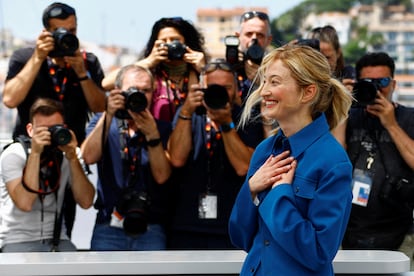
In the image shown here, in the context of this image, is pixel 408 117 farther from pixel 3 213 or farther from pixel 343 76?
pixel 3 213

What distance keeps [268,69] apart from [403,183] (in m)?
1.52

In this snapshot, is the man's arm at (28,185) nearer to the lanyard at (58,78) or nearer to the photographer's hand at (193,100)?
the lanyard at (58,78)

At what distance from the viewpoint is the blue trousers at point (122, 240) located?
142 inches

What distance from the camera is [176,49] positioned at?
3863 mm

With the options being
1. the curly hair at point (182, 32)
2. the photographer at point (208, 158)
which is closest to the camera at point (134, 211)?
the photographer at point (208, 158)

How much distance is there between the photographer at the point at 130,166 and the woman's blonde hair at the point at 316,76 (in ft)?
4.50

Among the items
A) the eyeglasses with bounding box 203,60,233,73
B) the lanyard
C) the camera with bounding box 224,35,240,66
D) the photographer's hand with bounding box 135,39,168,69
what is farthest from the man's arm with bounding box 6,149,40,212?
the camera with bounding box 224,35,240,66

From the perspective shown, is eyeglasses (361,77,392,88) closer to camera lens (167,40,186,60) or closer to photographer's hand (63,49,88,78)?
camera lens (167,40,186,60)

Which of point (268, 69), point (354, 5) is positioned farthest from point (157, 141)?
point (354, 5)

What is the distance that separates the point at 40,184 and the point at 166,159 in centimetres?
57

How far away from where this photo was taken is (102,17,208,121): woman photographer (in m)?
3.89

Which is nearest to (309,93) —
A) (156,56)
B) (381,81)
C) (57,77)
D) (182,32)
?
(381,81)

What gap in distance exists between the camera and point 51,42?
380cm

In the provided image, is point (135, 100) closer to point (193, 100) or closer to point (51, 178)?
point (193, 100)
